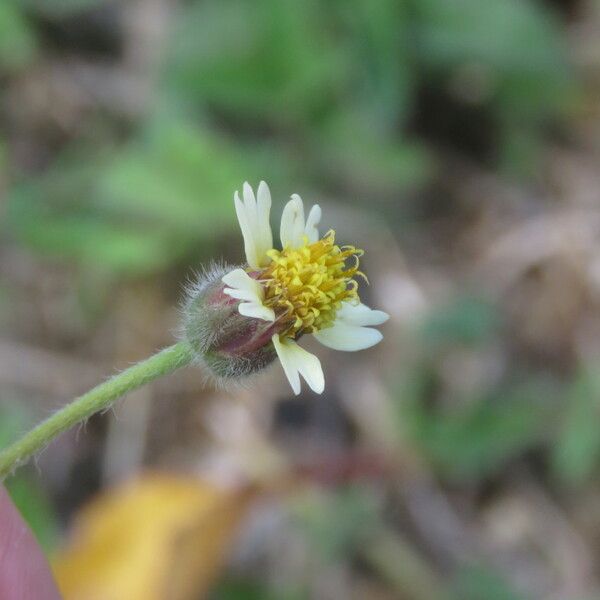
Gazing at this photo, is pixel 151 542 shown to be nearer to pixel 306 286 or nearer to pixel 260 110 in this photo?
pixel 306 286

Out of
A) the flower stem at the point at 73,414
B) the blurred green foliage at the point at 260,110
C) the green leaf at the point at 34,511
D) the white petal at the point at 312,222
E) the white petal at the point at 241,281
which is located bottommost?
the flower stem at the point at 73,414

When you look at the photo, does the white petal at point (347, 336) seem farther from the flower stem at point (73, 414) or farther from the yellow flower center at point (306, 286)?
the flower stem at point (73, 414)

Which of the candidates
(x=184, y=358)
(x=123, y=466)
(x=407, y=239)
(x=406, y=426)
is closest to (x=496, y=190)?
(x=407, y=239)

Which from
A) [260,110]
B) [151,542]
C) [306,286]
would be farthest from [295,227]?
[260,110]

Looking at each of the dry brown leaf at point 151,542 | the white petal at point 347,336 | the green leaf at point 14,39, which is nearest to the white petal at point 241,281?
the white petal at point 347,336

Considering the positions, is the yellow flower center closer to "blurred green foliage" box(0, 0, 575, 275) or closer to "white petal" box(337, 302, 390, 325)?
"white petal" box(337, 302, 390, 325)

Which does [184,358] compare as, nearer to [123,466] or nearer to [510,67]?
[123,466]

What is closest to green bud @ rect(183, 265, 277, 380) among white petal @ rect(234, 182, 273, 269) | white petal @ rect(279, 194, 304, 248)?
white petal @ rect(234, 182, 273, 269)
